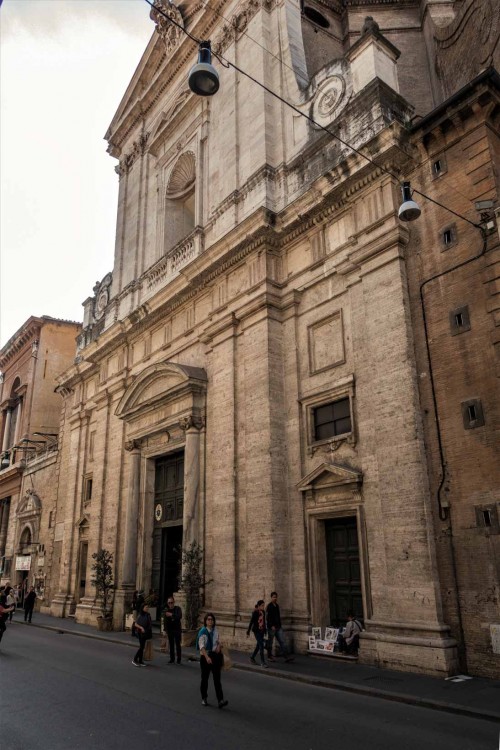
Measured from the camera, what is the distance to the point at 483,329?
11594 mm

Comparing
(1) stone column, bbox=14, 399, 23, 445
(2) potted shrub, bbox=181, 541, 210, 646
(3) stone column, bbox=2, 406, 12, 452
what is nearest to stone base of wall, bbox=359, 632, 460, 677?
(2) potted shrub, bbox=181, 541, 210, 646

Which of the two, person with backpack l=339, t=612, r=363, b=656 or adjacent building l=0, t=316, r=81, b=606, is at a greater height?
adjacent building l=0, t=316, r=81, b=606

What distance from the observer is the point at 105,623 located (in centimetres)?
1909

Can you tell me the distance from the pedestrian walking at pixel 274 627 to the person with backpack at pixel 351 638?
3.97ft

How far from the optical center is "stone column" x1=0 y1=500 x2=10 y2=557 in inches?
1433

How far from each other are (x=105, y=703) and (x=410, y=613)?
5.69 meters

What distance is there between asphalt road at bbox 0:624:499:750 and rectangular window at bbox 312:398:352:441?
561 cm

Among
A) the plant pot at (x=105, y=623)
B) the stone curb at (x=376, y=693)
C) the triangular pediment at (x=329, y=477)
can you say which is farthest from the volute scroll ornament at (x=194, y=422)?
the plant pot at (x=105, y=623)

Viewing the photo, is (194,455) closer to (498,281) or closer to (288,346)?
(288,346)

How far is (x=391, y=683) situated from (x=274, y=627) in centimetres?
335

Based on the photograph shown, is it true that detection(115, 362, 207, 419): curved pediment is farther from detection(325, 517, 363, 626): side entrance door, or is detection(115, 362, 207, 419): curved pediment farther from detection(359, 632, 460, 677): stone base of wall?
detection(359, 632, 460, 677): stone base of wall

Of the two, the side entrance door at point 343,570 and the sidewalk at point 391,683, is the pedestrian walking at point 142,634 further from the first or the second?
the side entrance door at point 343,570

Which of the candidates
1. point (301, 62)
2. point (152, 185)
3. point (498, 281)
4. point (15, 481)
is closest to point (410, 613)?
point (498, 281)

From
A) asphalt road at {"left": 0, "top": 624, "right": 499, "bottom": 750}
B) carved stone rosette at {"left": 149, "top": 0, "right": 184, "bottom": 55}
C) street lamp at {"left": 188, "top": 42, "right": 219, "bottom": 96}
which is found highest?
carved stone rosette at {"left": 149, "top": 0, "right": 184, "bottom": 55}
